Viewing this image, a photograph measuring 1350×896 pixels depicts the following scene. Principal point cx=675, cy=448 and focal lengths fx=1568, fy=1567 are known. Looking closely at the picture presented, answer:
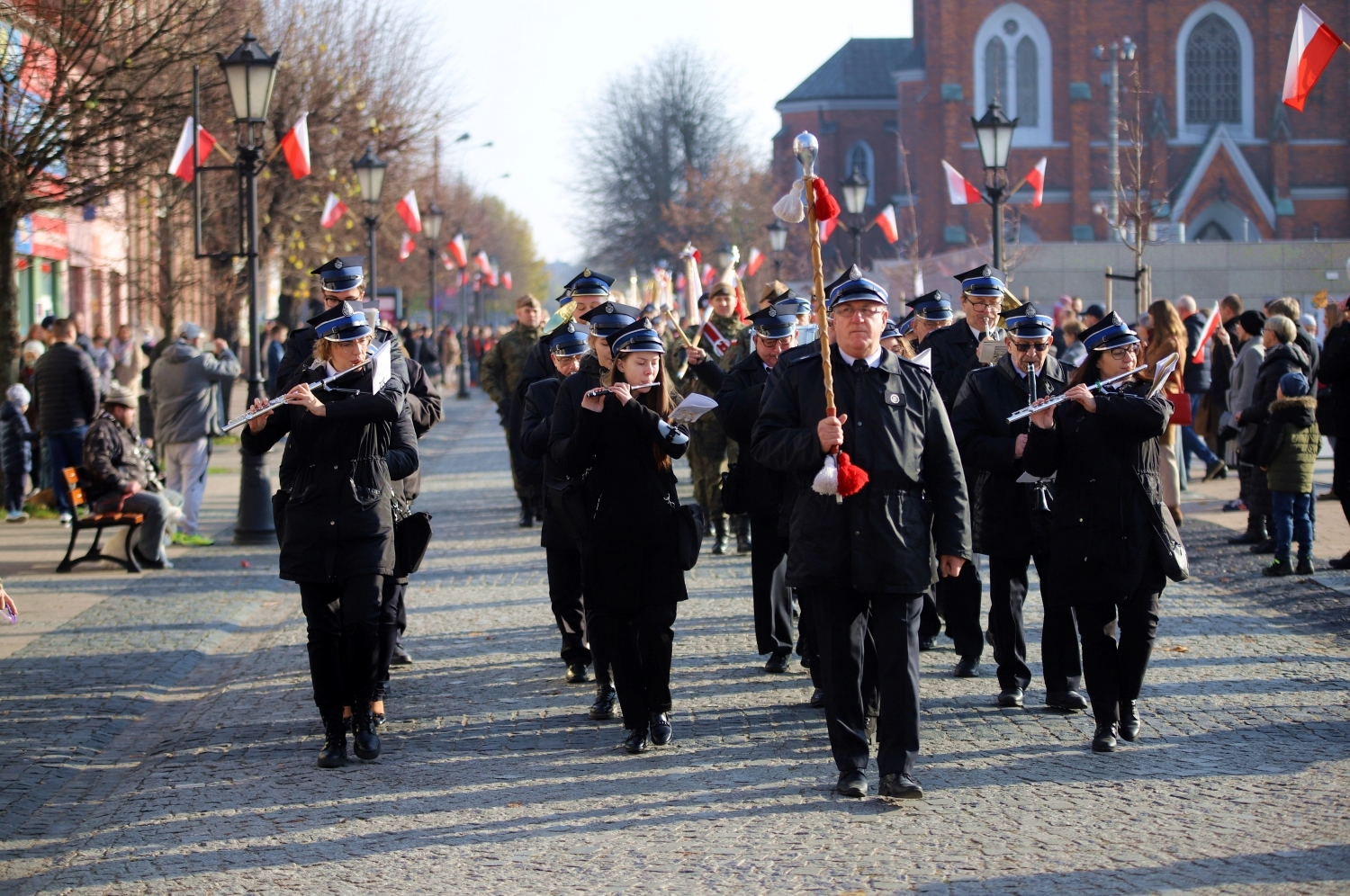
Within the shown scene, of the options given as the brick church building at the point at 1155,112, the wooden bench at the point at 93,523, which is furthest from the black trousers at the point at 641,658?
the brick church building at the point at 1155,112

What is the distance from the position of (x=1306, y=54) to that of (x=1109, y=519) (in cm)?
522

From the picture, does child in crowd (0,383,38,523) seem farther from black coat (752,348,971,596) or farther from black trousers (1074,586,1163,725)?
black trousers (1074,586,1163,725)

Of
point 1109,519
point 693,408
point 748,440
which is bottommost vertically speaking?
point 1109,519

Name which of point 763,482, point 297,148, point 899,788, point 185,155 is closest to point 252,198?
point 185,155

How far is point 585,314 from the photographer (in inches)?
326

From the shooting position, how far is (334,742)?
22.7 feet

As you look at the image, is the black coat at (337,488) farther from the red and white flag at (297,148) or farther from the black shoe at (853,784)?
the red and white flag at (297,148)

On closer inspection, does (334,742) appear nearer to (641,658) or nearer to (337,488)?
(337,488)

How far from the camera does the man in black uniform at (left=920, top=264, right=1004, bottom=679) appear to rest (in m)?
8.30

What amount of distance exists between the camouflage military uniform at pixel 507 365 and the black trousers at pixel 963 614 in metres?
6.50

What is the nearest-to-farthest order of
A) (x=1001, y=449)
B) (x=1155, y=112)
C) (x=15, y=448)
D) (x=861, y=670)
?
(x=861, y=670), (x=1001, y=449), (x=15, y=448), (x=1155, y=112)

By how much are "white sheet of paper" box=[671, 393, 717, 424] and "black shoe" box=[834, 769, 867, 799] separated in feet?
5.19

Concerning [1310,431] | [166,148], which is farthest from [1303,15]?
[166,148]

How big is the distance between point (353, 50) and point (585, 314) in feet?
84.6
